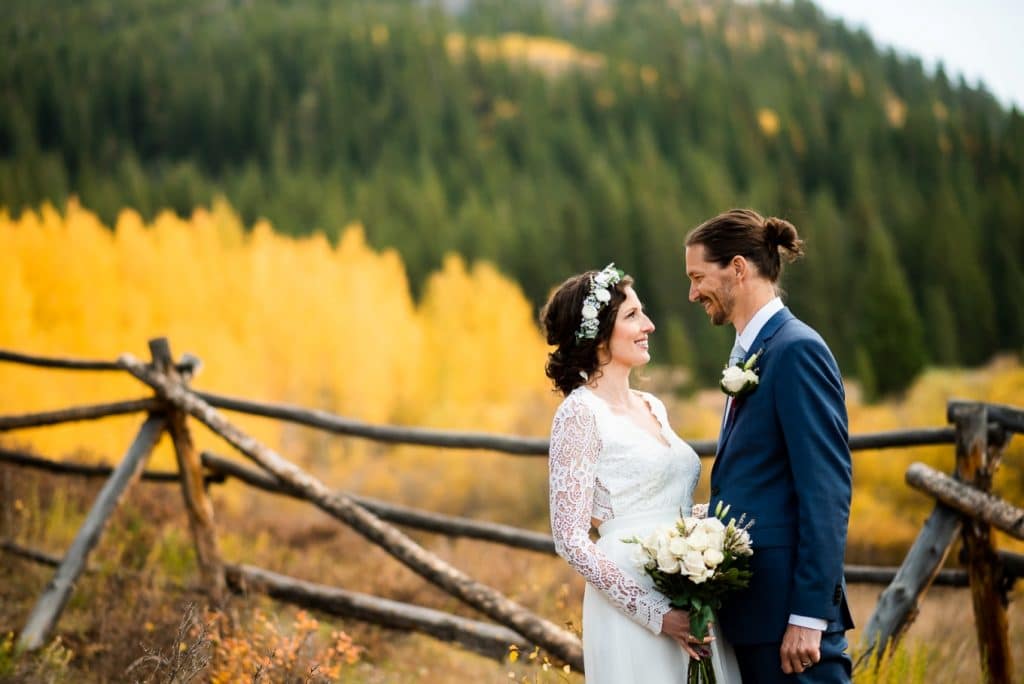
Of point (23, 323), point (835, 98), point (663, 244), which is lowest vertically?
point (23, 323)

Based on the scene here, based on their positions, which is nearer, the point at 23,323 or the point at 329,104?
the point at 23,323

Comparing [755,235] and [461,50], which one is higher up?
[461,50]

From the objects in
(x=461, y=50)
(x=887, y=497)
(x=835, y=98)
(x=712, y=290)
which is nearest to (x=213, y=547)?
(x=712, y=290)

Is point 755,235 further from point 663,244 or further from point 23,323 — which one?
point 663,244

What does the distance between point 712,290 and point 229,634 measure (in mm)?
3139

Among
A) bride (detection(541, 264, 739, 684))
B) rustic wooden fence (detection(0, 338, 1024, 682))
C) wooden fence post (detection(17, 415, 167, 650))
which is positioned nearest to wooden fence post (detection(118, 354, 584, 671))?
rustic wooden fence (detection(0, 338, 1024, 682))

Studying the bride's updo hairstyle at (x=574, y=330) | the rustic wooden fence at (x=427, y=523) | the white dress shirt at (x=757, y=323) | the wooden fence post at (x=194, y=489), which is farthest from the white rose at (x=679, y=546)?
the wooden fence post at (x=194, y=489)

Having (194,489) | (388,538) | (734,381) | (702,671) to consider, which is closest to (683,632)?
(702,671)

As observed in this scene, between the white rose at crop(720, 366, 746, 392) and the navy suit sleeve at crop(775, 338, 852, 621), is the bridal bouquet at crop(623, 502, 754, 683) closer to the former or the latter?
the navy suit sleeve at crop(775, 338, 852, 621)

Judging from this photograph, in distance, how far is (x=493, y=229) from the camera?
97.1 ft

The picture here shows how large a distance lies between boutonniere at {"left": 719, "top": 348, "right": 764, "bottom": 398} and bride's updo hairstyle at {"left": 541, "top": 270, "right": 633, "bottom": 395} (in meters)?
0.46

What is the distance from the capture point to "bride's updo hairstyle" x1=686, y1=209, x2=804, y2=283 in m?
2.29

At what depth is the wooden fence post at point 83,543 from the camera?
14.1 ft

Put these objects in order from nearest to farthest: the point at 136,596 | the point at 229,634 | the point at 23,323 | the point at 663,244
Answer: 1. the point at 229,634
2. the point at 136,596
3. the point at 23,323
4. the point at 663,244
